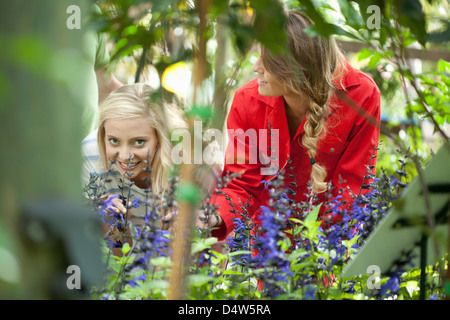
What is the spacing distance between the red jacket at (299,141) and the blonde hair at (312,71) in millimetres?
66

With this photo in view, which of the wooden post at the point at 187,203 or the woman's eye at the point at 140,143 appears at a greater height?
the woman's eye at the point at 140,143

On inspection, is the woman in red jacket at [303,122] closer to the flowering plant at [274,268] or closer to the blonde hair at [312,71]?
the blonde hair at [312,71]

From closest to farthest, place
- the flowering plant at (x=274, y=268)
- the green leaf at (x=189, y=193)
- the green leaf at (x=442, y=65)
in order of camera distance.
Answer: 1. the green leaf at (x=189, y=193)
2. the flowering plant at (x=274, y=268)
3. the green leaf at (x=442, y=65)

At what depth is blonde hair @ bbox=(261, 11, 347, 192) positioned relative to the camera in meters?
2.38

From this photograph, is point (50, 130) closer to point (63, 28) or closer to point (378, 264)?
point (63, 28)

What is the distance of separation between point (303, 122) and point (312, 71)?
0.30 metres

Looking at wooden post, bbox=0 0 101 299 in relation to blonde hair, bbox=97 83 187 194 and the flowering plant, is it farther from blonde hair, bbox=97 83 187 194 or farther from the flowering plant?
blonde hair, bbox=97 83 187 194

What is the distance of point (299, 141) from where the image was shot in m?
2.72

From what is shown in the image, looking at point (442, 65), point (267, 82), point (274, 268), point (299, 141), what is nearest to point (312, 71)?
point (267, 82)

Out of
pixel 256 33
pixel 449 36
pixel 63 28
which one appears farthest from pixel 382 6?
pixel 63 28

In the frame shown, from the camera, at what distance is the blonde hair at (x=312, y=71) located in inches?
93.9

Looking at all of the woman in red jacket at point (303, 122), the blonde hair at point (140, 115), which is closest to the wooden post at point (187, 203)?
the woman in red jacket at point (303, 122)

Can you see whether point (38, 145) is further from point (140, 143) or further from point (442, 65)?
point (140, 143)

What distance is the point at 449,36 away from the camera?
101 centimetres
